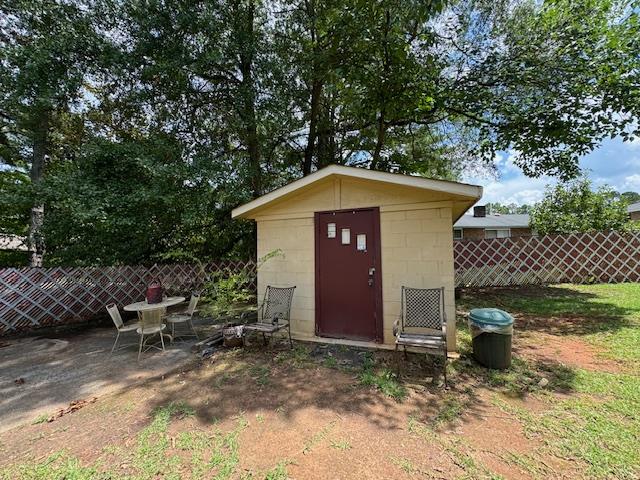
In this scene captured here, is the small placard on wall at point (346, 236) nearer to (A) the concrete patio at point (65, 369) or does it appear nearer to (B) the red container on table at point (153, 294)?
(A) the concrete patio at point (65, 369)

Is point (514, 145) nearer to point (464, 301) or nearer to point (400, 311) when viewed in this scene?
point (464, 301)

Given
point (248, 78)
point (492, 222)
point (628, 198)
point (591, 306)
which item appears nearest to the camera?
point (591, 306)

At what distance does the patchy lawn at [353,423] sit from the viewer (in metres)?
2.01

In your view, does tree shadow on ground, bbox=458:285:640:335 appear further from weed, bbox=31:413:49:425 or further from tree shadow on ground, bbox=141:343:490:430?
weed, bbox=31:413:49:425

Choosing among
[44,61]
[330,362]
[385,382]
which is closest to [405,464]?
[385,382]

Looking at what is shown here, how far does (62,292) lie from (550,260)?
13714 millimetres

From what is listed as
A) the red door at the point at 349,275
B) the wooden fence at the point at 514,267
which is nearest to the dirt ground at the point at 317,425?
the red door at the point at 349,275

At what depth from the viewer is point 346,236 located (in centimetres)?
466

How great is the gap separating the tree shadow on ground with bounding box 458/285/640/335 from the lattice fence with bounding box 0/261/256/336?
5.82m

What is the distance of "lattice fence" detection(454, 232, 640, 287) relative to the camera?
31.1ft


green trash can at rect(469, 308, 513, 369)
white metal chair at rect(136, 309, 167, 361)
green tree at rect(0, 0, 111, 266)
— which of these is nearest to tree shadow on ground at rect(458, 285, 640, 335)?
green trash can at rect(469, 308, 513, 369)

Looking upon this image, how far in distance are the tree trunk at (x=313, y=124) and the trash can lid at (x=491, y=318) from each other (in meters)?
5.42

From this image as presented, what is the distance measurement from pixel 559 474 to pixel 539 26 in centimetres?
853

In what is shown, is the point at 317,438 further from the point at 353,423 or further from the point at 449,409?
the point at 449,409
